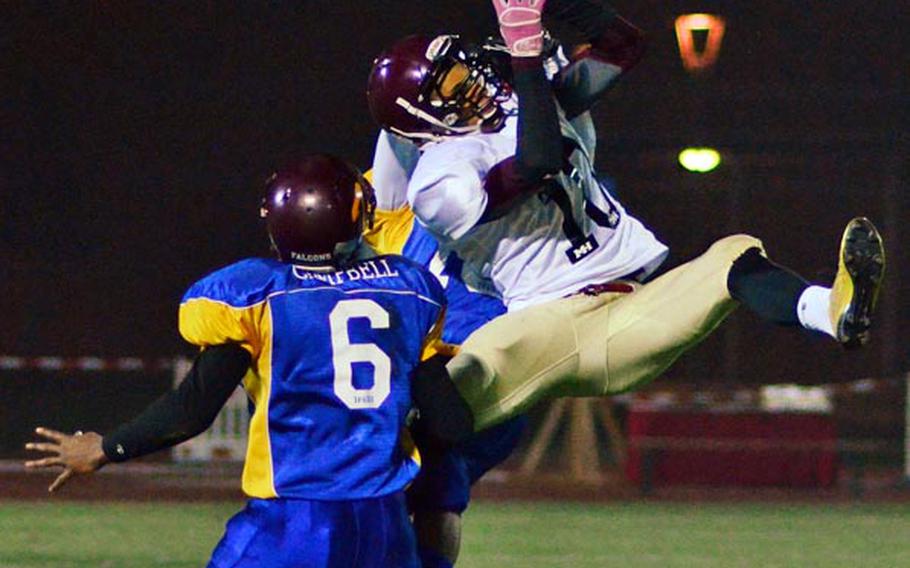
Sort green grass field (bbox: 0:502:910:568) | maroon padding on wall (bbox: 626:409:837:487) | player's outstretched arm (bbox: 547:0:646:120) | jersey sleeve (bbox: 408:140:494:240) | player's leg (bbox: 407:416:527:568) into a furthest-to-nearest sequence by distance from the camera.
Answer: maroon padding on wall (bbox: 626:409:837:487)
green grass field (bbox: 0:502:910:568)
player's outstretched arm (bbox: 547:0:646:120)
player's leg (bbox: 407:416:527:568)
jersey sleeve (bbox: 408:140:494:240)

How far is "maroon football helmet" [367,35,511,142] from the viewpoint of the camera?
4703 mm

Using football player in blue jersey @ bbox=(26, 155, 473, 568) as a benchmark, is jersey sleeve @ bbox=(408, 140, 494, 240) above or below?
above

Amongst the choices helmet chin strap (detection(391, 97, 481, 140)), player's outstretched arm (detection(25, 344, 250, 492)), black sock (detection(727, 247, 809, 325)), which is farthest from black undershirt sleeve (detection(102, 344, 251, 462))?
black sock (detection(727, 247, 809, 325))

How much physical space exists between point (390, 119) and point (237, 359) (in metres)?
1.15

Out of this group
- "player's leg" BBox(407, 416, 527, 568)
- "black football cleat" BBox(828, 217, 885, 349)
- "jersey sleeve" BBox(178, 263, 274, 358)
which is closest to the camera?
"jersey sleeve" BBox(178, 263, 274, 358)

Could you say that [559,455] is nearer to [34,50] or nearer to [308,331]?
[34,50]

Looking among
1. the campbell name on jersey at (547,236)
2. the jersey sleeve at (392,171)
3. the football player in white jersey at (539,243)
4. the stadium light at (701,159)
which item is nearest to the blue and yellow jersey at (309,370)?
the football player in white jersey at (539,243)

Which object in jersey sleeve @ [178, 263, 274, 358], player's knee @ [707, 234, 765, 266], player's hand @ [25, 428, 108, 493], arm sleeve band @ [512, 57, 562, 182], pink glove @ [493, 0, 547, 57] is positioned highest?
pink glove @ [493, 0, 547, 57]

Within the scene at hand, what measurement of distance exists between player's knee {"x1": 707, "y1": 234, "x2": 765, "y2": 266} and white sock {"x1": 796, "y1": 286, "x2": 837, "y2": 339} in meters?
0.31

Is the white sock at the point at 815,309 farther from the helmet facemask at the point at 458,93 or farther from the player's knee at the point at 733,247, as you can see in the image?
the helmet facemask at the point at 458,93

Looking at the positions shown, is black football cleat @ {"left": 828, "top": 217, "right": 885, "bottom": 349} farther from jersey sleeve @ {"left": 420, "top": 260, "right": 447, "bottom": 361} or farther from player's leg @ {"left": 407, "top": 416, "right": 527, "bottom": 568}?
player's leg @ {"left": 407, "top": 416, "right": 527, "bottom": 568}

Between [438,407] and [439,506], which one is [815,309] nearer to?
[438,407]

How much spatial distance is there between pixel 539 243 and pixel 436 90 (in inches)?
20.6

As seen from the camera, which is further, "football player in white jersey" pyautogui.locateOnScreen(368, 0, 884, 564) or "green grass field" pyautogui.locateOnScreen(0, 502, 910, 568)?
"green grass field" pyautogui.locateOnScreen(0, 502, 910, 568)
